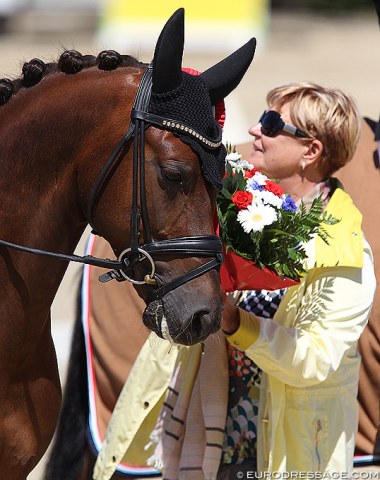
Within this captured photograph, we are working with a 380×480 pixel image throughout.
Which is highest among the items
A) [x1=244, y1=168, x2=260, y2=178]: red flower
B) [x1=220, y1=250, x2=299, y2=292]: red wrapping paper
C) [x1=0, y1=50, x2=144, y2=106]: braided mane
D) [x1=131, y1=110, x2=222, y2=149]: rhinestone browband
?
[x1=0, y1=50, x2=144, y2=106]: braided mane

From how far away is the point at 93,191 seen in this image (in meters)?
2.48

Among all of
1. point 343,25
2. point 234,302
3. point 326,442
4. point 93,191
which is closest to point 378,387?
point 326,442

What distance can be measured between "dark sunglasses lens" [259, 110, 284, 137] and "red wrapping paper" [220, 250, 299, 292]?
610 millimetres

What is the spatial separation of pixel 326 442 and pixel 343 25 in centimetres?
1610

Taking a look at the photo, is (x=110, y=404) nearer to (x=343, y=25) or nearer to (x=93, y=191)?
(x=93, y=191)

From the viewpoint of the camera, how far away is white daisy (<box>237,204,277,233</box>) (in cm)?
279

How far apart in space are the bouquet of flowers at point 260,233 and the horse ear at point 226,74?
15.8 inches

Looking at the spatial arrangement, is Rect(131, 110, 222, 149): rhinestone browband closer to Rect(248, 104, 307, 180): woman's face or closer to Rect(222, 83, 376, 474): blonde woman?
Rect(222, 83, 376, 474): blonde woman

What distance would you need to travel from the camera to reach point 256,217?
2.81 metres

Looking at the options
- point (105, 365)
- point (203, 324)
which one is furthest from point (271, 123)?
point (105, 365)

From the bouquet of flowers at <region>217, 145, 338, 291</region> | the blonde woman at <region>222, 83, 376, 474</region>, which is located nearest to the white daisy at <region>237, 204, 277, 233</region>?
the bouquet of flowers at <region>217, 145, 338, 291</region>

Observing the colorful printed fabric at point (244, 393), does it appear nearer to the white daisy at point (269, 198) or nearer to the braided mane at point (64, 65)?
the white daisy at point (269, 198)

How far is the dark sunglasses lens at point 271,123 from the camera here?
3.24 m

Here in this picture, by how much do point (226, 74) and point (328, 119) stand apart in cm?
74
